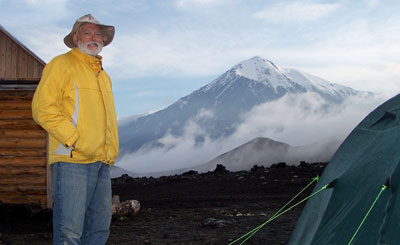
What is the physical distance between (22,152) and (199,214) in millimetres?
4898

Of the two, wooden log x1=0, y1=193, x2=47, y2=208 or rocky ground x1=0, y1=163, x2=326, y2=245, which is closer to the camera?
rocky ground x1=0, y1=163, x2=326, y2=245

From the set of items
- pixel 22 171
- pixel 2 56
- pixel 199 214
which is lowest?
pixel 199 214

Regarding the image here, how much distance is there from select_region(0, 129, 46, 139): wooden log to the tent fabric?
30.0 feet

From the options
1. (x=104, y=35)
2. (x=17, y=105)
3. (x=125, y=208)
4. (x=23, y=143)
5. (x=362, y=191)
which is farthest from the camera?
(x=23, y=143)

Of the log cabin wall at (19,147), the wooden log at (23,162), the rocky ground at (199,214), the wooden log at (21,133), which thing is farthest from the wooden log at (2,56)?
the rocky ground at (199,214)

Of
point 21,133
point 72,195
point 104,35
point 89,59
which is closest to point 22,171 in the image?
point 21,133

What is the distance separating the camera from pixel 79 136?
4.20m

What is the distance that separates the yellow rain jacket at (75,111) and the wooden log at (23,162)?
8337 millimetres

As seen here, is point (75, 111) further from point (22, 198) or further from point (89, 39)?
point (22, 198)

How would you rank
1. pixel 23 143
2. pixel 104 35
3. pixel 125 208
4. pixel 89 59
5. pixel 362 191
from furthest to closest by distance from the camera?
1. pixel 23 143
2. pixel 125 208
3. pixel 104 35
4. pixel 89 59
5. pixel 362 191

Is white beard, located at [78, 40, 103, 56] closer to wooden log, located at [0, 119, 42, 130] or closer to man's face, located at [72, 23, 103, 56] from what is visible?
man's face, located at [72, 23, 103, 56]

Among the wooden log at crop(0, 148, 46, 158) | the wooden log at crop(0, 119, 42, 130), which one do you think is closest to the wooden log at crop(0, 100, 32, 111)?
the wooden log at crop(0, 119, 42, 130)

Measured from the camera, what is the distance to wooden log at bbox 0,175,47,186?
12164 millimetres

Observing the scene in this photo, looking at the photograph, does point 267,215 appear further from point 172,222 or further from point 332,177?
point 332,177
